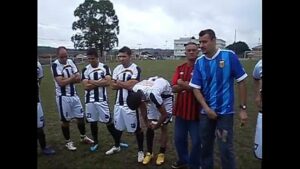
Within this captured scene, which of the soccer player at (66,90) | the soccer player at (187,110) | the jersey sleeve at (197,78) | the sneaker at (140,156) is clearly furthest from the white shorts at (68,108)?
the jersey sleeve at (197,78)

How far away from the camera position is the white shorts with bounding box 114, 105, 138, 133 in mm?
5449

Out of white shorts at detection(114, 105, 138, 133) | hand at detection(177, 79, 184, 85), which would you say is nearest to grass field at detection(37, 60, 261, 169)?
white shorts at detection(114, 105, 138, 133)

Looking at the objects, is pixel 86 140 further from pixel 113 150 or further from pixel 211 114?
pixel 211 114

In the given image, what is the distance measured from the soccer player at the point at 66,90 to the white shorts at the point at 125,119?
1071 millimetres

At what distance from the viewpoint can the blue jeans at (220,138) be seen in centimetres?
378

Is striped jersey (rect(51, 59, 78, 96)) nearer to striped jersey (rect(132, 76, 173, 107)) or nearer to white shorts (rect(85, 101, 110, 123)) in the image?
white shorts (rect(85, 101, 110, 123))

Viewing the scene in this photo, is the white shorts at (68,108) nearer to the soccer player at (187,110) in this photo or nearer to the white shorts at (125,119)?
the white shorts at (125,119)

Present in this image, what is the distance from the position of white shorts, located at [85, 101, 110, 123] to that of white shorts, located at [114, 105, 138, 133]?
53 cm

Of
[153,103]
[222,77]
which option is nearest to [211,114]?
[222,77]

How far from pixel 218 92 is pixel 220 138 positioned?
536mm
